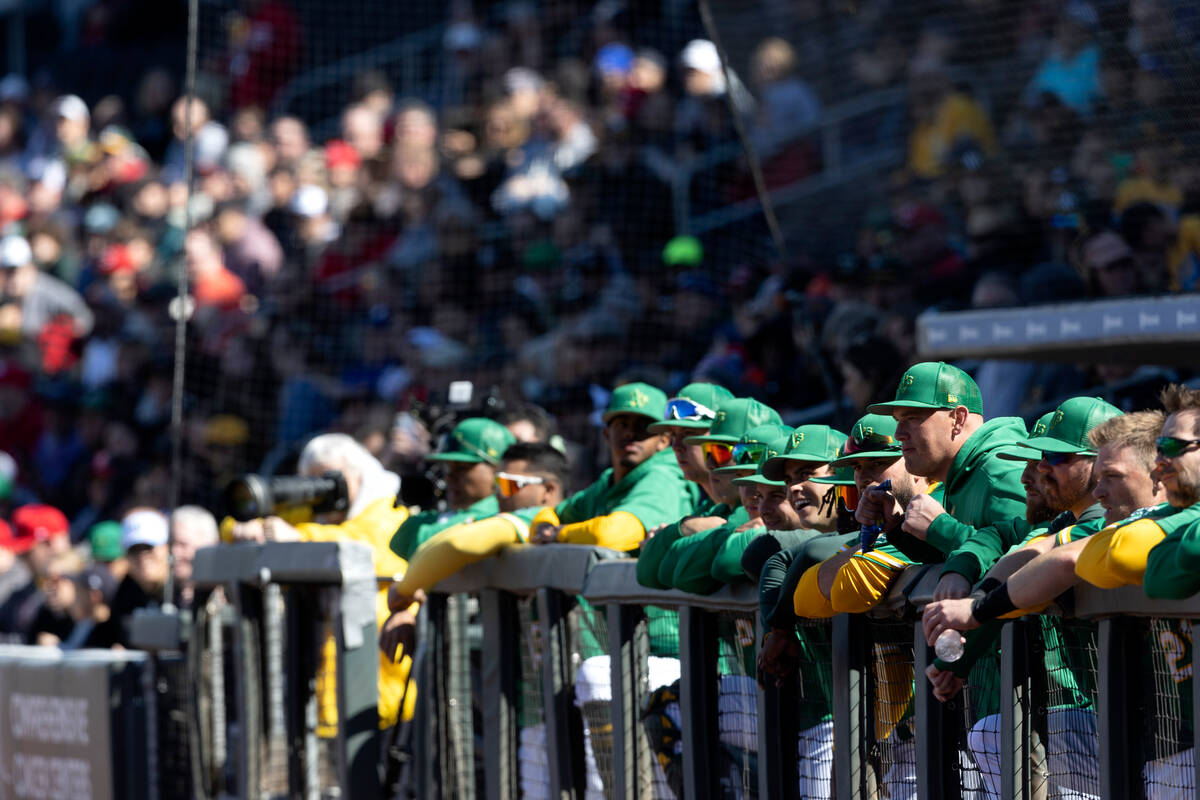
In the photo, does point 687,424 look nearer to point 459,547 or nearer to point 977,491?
point 459,547

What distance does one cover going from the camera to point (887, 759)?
12.2 feet

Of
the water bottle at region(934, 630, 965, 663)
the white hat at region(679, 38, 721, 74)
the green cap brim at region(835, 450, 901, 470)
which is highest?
the white hat at region(679, 38, 721, 74)

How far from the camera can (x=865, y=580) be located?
3553 millimetres

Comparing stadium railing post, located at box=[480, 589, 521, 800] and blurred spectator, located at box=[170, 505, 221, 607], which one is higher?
blurred spectator, located at box=[170, 505, 221, 607]

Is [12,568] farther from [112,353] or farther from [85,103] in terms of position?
[85,103]

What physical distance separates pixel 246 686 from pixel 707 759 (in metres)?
2.54

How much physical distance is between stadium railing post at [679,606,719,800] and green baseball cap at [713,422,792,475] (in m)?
0.43

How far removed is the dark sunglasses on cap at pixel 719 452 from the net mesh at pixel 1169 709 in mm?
1964

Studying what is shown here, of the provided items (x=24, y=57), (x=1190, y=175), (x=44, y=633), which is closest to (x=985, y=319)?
(x=1190, y=175)

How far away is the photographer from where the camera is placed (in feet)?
21.1

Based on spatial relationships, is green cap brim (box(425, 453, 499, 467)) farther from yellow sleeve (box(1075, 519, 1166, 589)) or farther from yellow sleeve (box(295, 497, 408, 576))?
yellow sleeve (box(1075, 519, 1166, 589))

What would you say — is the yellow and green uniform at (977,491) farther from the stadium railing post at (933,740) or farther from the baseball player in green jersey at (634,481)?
the baseball player in green jersey at (634,481)

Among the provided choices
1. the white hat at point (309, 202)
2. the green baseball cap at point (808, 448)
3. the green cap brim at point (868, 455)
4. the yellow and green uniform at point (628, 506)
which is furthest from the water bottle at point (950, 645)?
the white hat at point (309, 202)

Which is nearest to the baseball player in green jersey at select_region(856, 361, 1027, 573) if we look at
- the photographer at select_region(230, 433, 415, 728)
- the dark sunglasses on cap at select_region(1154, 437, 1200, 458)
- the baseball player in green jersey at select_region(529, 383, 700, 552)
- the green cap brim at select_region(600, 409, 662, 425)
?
the dark sunglasses on cap at select_region(1154, 437, 1200, 458)
